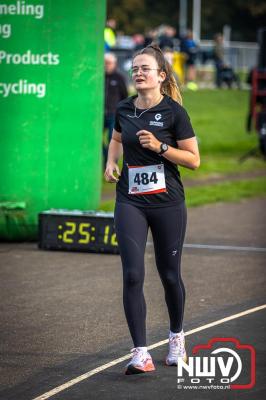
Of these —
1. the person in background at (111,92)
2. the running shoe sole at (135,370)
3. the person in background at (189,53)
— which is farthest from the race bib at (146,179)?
the person in background at (189,53)

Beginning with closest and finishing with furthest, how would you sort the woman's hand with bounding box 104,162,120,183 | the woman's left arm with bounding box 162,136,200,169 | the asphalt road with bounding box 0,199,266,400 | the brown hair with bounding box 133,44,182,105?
1. the asphalt road with bounding box 0,199,266,400
2. the woman's left arm with bounding box 162,136,200,169
3. the brown hair with bounding box 133,44,182,105
4. the woman's hand with bounding box 104,162,120,183

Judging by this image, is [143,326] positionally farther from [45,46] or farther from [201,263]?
[45,46]

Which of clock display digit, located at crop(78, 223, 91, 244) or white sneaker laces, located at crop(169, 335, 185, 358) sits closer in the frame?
white sneaker laces, located at crop(169, 335, 185, 358)

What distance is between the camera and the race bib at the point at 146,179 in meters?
7.10

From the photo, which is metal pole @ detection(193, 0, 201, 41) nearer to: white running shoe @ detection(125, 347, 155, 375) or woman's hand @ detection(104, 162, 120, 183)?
woman's hand @ detection(104, 162, 120, 183)

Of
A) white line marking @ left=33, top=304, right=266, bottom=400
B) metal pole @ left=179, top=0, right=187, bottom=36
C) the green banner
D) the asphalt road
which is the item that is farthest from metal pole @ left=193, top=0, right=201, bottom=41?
white line marking @ left=33, top=304, right=266, bottom=400

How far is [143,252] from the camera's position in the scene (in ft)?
23.4

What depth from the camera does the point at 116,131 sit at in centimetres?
743

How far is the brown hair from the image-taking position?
7234mm

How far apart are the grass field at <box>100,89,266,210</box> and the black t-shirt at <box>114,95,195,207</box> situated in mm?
8241

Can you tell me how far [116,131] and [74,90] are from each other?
496 centimetres

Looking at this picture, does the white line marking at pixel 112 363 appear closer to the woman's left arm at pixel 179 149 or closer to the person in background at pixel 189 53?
the woman's left arm at pixel 179 149

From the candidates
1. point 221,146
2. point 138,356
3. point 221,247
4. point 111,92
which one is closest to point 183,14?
point 221,146

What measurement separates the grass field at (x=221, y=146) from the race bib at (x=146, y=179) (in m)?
8.28
